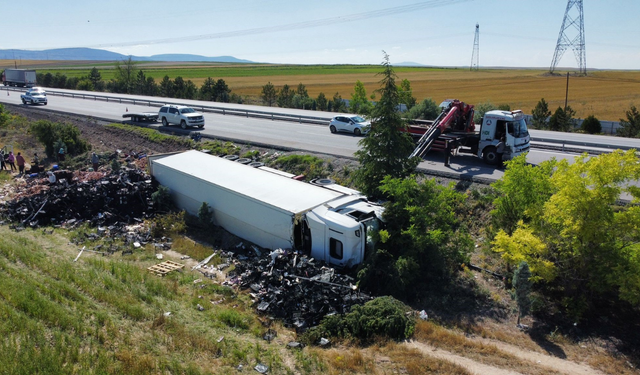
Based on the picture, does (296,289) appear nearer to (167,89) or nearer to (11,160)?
(11,160)

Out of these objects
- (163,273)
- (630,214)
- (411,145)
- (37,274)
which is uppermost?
(411,145)

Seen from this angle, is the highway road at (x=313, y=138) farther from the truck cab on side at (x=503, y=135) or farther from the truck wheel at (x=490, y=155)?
the truck cab on side at (x=503, y=135)

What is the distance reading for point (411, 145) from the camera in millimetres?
16266

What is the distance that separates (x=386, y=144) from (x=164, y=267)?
28.5 ft

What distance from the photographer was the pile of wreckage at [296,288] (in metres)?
12.1

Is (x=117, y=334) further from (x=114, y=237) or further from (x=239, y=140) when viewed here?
(x=239, y=140)

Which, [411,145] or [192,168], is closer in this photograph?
[411,145]

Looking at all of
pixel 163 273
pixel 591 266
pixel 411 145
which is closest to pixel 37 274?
pixel 163 273

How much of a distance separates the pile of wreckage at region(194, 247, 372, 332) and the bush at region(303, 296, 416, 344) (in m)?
0.49

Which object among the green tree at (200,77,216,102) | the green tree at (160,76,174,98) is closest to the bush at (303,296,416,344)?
the green tree at (200,77,216,102)

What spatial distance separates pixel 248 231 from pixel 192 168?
4.72 meters

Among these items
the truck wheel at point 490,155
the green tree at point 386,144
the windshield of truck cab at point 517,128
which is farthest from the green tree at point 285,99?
the green tree at point 386,144

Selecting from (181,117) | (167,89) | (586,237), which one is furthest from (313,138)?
(167,89)

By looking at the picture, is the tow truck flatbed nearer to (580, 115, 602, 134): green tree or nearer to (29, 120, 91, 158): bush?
(29, 120, 91, 158): bush
